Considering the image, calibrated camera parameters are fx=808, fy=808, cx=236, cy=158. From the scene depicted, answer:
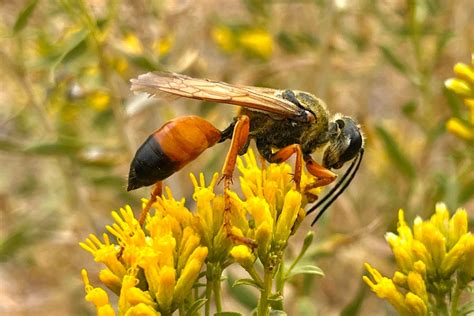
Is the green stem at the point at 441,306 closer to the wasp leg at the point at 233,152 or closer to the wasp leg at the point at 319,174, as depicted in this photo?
the wasp leg at the point at 319,174

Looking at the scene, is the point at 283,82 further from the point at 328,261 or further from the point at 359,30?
the point at 328,261

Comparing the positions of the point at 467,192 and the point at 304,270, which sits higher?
the point at 467,192

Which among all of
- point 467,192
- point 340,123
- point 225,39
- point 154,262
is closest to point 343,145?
point 340,123

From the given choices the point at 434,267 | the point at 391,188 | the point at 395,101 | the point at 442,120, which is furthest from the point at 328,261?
the point at 434,267

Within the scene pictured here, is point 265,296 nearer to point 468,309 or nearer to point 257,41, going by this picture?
point 468,309

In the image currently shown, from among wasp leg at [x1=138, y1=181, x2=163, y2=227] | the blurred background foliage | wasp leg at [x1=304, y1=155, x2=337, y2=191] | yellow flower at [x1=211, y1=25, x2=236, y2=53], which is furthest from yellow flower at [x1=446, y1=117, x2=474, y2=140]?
yellow flower at [x1=211, y1=25, x2=236, y2=53]

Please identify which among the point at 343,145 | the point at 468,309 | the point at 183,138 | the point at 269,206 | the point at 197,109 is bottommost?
the point at 468,309

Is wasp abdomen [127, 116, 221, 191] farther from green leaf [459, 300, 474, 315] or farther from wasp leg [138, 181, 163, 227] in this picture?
green leaf [459, 300, 474, 315]
